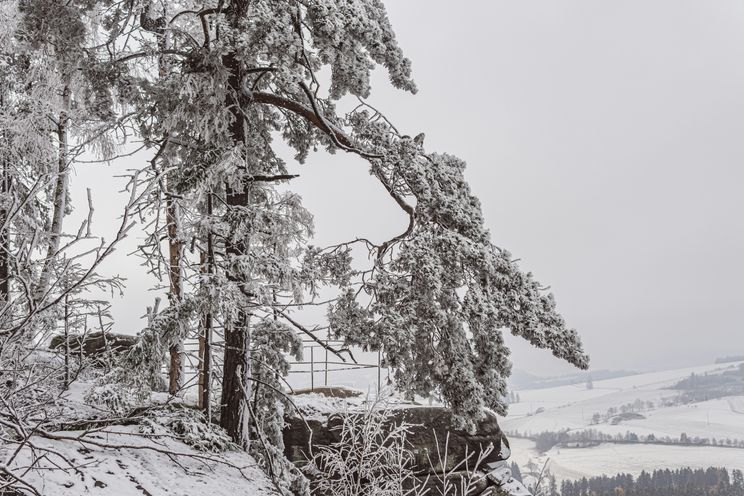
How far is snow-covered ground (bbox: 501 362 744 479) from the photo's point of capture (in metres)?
114

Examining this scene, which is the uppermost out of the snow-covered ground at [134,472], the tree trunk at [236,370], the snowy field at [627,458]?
the tree trunk at [236,370]

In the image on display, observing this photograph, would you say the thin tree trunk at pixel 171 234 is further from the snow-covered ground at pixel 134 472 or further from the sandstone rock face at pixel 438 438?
the sandstone rock face at pixel 438 438

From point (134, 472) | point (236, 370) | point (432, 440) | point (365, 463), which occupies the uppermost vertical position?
point (236, 370)

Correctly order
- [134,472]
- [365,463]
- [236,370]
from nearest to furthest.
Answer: [134,472] → [236,370] → [365,463]

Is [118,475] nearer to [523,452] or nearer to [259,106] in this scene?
[259,106]

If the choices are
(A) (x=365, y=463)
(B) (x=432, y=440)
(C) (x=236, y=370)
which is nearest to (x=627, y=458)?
(B) (x=432, y=440)

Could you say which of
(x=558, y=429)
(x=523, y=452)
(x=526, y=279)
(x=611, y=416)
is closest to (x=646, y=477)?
(x=523, y=452)

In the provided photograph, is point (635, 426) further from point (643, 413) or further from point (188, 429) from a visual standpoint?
point (188, 429)

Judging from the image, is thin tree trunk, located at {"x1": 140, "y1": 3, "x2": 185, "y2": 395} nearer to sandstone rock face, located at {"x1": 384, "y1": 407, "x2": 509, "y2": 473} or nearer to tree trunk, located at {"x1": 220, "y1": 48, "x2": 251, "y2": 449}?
tree trunk, located at {"x1": 220, "y1": 48, "x2": 251, "y2": 449}

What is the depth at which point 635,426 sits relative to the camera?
14262cm

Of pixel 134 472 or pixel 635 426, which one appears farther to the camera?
pixel 635 426

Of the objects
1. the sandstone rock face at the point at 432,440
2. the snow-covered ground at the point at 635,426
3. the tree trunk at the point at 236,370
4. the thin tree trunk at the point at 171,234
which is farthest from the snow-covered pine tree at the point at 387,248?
the snow-covered ground at the point at 635,426

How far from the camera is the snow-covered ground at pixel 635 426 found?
114 meters

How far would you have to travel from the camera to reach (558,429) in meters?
128
